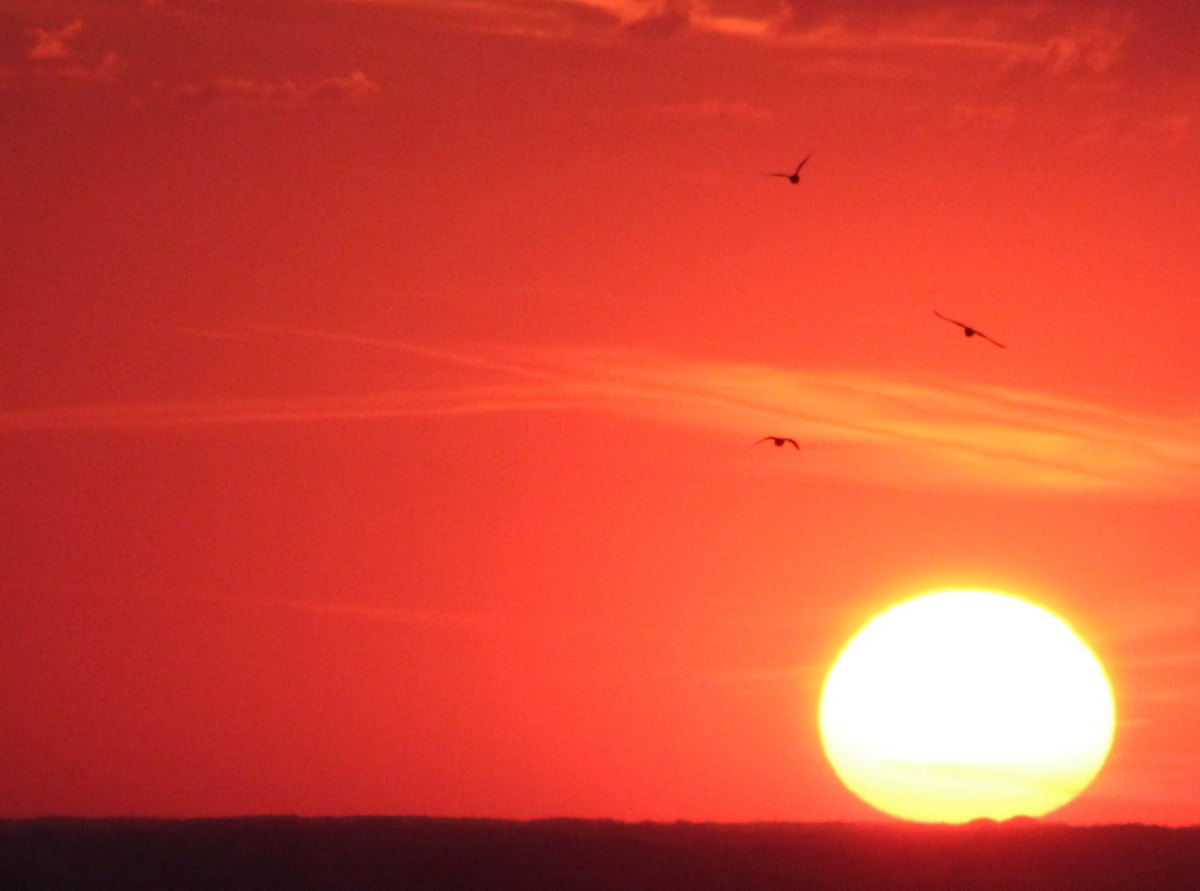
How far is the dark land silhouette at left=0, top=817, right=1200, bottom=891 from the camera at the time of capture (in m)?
69.4

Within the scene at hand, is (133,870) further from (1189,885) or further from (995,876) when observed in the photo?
(1189,885)

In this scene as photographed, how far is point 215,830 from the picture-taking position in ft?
237

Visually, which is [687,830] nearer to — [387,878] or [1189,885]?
[387,878]

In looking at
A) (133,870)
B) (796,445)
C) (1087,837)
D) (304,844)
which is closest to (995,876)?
(1087,837)

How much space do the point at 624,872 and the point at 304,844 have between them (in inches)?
349

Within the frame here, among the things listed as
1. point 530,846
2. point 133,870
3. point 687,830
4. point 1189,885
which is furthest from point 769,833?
point 133,870

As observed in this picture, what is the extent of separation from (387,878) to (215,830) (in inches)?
229

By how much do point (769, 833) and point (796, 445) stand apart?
35.7 ft

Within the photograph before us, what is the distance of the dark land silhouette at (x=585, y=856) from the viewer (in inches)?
2734

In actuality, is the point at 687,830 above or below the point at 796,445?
below

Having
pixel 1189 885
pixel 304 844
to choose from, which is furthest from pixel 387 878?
pixel 1189 885

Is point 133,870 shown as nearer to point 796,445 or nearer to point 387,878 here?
point 387,878

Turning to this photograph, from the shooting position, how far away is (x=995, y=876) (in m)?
69.9

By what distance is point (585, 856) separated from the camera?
7044 cm
